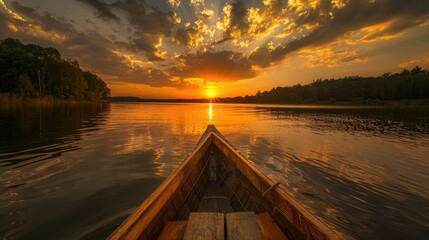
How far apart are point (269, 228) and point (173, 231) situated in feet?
5.09

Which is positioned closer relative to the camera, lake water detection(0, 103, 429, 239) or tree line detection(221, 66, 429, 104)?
lake water detection(0, 103, 429, 239)

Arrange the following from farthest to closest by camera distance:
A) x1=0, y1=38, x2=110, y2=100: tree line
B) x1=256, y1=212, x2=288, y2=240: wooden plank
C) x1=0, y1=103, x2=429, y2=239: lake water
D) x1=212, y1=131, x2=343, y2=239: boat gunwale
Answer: x1=0, y1=38, x2=110, y2=100: tree line
x1=0, y1=103, x2=429, y2=239: lake water
x1=256, y1=212, x2=288, y2=240: wooden plank
x1=212, y1=131, x2=343, y2=239: boat gunwale

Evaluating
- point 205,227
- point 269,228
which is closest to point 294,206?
point 269,228

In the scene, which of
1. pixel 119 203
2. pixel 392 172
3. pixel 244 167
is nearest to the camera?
pixel 244 167

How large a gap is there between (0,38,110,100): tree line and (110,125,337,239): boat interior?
6564 cm

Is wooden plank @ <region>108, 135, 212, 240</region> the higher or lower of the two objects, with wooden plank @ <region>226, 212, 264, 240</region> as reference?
higher

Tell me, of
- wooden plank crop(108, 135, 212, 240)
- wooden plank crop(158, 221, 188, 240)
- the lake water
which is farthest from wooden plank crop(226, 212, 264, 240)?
the lake water

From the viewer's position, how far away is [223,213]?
3861 mm

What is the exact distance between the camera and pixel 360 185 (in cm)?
794

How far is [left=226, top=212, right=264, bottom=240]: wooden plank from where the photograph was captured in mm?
3051

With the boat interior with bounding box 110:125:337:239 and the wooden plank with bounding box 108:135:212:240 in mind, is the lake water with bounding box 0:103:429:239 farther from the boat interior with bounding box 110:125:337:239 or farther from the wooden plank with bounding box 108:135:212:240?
the wooden plank with bounding box 108:135:212:240

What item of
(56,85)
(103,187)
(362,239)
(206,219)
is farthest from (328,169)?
(56,85)

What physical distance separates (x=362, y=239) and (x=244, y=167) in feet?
10.1

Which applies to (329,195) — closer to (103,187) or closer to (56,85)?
(103,187)
